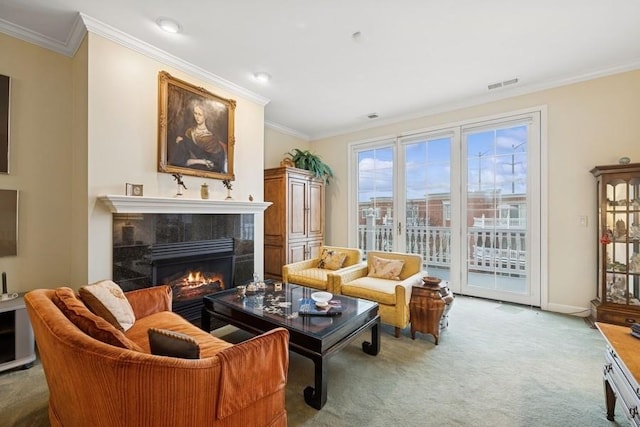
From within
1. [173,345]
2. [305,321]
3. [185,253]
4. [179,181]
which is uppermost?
[179,181]

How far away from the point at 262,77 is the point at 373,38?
4.84 ft

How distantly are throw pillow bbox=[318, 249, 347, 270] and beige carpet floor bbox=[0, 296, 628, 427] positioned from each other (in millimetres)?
1245

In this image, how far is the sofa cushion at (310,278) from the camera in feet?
11.6

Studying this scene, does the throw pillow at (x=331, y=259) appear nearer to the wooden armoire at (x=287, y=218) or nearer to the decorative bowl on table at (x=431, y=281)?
the wooden armoire at (x=287, y=218)

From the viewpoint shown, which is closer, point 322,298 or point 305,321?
point 305,321

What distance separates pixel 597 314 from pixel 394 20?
375cm

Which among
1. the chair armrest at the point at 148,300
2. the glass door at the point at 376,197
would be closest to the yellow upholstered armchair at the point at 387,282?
the glass door at the point at 376,197

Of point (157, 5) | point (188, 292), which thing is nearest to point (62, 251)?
point (188, 292)

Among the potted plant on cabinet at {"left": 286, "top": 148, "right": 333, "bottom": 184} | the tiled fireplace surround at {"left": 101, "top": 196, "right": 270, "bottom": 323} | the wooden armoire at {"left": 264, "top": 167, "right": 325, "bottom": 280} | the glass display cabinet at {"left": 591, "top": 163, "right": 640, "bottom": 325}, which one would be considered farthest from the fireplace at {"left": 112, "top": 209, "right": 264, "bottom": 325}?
the glass display cabinet at {"left": 591, "top": 163, "right": 640, "bottom": 325}

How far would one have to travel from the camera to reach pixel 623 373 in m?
1.47

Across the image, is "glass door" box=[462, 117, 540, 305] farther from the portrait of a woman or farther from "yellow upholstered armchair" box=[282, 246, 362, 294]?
the portrait of a woman

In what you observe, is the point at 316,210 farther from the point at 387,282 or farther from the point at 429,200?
the point at 387,282

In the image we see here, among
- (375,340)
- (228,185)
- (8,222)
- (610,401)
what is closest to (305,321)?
(375,340)

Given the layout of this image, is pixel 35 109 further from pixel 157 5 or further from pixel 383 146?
pixel 383 146
